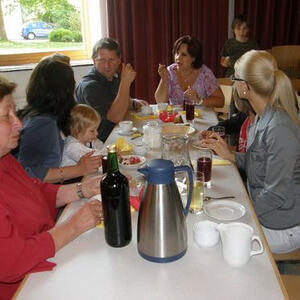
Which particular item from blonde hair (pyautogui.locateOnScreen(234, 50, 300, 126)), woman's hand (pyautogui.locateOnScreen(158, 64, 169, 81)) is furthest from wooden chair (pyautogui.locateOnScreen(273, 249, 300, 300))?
woman's hand (pyautogui.locateOnScreen(158, 64, 169, 81))

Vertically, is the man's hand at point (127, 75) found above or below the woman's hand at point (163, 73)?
above

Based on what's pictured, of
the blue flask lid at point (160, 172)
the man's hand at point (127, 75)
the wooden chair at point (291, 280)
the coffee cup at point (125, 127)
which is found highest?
the blue flask lid at point (160, 172)

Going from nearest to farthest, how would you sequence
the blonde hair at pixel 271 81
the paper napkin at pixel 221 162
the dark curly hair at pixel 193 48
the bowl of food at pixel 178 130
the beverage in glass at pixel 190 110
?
the blonde hair at pixel 271 81
the paper napkin at pixel 221 162
the bowl of food at pixel 178 130
the beverage in glass at pixel 190 110
the dark curly hair at pixel 193 48

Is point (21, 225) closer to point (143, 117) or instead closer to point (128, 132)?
point (128, 132)

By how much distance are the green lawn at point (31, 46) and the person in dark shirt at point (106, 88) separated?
1558mm

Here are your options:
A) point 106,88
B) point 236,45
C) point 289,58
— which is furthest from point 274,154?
point 289,58

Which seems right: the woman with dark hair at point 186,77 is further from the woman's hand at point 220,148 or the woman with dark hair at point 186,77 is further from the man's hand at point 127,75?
the woman's hand at point 220,148

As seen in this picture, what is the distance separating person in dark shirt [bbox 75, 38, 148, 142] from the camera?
8.05 ft

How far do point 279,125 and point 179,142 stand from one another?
411 millimetres

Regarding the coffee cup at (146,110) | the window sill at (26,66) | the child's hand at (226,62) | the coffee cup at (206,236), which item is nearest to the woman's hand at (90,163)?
the coffee cup at (206,236)

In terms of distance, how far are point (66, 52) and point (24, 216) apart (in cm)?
318

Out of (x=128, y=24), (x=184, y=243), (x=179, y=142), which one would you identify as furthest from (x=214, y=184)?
(x=128, y=24)

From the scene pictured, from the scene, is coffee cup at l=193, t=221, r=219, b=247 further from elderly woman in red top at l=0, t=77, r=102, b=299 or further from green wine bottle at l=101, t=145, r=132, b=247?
elderly woman in red top at l=0, t=77, r=102, b=299

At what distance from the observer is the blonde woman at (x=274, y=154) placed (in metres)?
1.41
